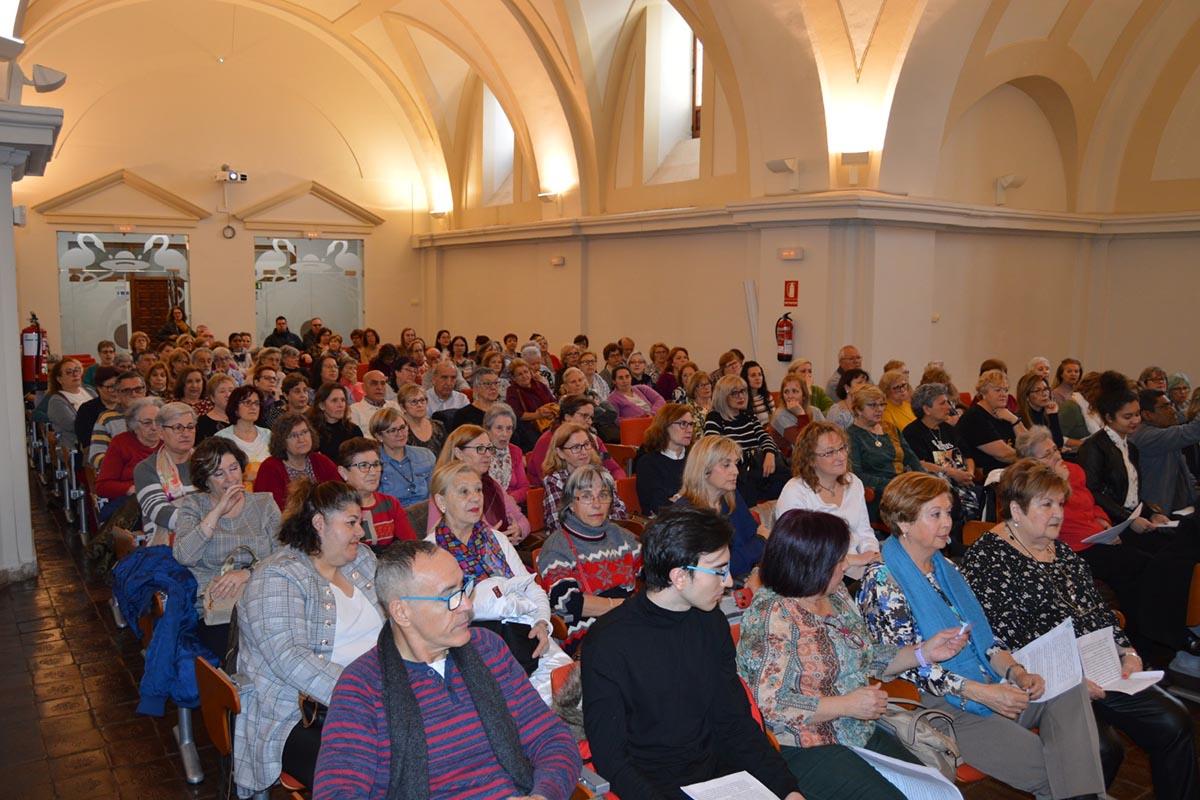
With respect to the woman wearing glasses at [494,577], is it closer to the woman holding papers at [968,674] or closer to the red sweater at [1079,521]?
the woman holding papers at [968,674]

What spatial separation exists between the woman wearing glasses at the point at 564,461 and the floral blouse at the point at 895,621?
183 cm

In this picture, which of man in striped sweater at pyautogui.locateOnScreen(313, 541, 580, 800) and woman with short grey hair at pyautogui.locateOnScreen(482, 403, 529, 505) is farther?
woman with short grey hair at pyautogui.locateOnScreen(482, 403, 529, 505)

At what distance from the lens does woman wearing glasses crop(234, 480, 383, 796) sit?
317 cm

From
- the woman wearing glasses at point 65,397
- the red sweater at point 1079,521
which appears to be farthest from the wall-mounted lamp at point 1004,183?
the woman wearing glasses at point 65,397

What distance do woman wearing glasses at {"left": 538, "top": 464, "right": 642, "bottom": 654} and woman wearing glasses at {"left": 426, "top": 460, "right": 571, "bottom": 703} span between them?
126mm

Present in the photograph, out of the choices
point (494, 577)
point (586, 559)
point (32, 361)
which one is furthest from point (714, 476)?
point (32, 361)

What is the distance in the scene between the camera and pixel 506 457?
20.2ft

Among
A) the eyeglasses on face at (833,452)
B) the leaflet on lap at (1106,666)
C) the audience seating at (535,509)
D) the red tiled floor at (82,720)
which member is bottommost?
the red tiled floor at (82,720)

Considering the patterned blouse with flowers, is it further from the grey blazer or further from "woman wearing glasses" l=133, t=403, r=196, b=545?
"woman wearing glasses" l=133, t=403, r=196, b=545

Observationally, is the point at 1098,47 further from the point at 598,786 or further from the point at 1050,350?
the point at 598,786

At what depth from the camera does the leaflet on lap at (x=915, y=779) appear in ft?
9.64

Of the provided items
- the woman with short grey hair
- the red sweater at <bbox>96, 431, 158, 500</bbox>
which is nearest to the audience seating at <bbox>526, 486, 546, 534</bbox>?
the woman with short grey hair

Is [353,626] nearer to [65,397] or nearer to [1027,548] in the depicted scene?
[1027,548]

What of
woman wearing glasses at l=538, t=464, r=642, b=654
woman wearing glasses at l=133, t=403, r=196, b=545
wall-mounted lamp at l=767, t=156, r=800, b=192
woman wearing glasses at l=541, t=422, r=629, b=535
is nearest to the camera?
woman wearing glasses at l=538, t=464, r=642, b=654
